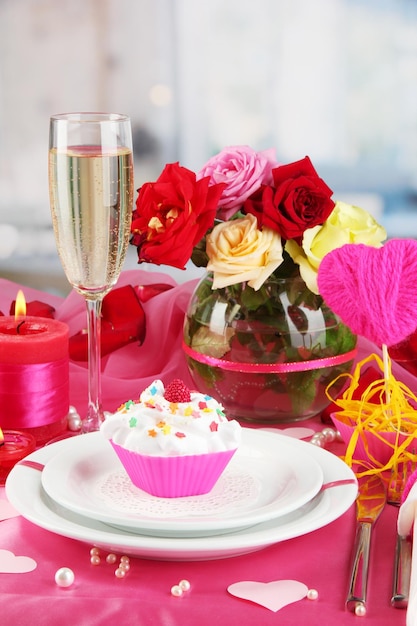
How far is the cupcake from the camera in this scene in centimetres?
98

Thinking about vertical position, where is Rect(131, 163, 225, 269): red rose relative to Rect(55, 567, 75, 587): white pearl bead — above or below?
above

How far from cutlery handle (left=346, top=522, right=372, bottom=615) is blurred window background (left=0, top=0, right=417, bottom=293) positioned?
5.21 feet

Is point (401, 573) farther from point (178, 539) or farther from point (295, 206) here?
point (295, 206)

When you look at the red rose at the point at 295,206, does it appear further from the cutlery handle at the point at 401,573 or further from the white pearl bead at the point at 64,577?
the white pearl bead at the point at 64,577

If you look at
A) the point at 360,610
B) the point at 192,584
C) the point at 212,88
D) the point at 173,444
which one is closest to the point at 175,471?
the point at 173,444

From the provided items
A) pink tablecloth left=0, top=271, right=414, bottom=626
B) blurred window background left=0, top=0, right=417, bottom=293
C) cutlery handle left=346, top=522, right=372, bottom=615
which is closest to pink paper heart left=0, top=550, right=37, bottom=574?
pink tablecloth left=0, top=271, right=414, bottom=626

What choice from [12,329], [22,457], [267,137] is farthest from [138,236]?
[267,137]

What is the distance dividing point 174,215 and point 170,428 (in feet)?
1.12

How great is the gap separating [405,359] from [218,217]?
1.28 feet

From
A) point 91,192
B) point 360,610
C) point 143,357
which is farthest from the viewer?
point 143,357

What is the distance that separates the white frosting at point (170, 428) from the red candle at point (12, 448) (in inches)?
7.0

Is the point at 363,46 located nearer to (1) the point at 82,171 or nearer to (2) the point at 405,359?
(2) the point at 405,359

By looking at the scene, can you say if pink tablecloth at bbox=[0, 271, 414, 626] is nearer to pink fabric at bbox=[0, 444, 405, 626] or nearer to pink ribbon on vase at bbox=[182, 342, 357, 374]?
pink fabric at bbox=[0, 444, 405, 626]

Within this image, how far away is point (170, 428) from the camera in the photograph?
99 centimetres
